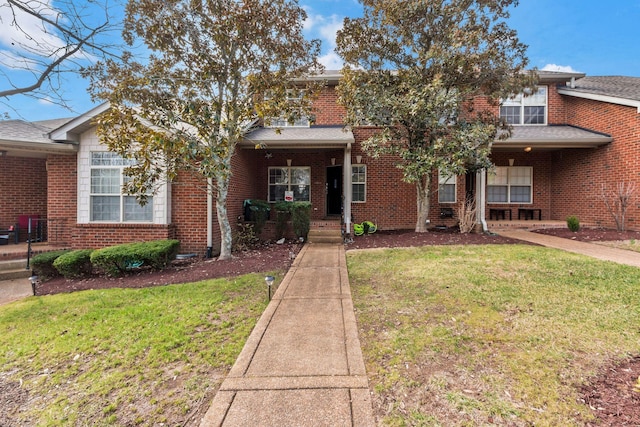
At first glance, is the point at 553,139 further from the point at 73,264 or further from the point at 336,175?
the point at 73,264

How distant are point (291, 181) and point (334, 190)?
74.8 inches

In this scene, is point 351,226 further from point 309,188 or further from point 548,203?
point 548,203

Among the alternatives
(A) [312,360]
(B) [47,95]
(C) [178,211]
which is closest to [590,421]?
(A) [312,360]

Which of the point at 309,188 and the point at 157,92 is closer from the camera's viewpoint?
the point at 157,92

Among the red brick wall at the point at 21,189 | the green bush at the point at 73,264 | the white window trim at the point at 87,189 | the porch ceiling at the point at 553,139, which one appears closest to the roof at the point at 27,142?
the white window trim at the point at 87,189

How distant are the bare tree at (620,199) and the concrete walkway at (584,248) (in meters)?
2.69

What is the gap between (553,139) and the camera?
1017cm

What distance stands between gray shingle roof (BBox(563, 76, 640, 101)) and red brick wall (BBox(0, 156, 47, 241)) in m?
19.2

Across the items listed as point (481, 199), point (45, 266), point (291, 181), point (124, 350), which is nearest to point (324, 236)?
point (291, 181)

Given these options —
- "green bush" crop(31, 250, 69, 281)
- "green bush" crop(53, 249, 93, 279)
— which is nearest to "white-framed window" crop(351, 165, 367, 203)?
"green bush" crop(53, 249, 93, 279)

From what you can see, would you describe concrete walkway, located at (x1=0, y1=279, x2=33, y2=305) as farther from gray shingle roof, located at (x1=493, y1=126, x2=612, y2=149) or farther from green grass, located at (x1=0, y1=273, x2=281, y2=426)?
gray shingle roof, located at (x1=493, y1=126, x2=612, y2=149)

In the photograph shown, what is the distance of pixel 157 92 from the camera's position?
20.7ft

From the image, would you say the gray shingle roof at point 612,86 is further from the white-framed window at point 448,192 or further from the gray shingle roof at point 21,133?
the gray shingle roof at point 21,133

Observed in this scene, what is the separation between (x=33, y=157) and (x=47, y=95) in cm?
781
